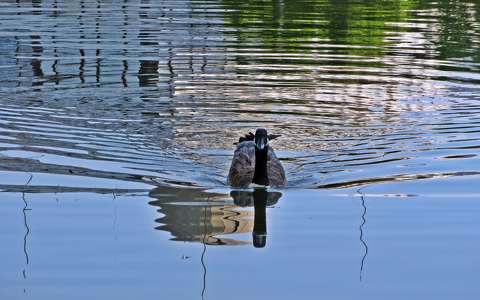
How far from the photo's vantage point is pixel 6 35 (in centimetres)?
2842

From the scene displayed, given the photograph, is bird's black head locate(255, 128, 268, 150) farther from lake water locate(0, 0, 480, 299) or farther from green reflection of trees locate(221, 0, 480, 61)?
green reflection of trees locate(221, 0, 480, 61)

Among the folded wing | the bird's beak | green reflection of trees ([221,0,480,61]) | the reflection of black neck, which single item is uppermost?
green reflection of trees ([221,0,480,61])

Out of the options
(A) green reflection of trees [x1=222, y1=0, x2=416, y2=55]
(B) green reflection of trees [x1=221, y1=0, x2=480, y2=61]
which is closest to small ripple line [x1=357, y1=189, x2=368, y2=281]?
(B) green reflection of trees [x1=221, y1=0, x2=480, y2=61]

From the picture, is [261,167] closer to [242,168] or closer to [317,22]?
[242,168]

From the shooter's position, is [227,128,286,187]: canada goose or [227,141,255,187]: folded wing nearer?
[227,128,286,187]: canada goose

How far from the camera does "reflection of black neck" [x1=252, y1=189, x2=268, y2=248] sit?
10.7 m

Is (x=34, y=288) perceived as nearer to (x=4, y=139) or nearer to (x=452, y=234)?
(x=452, y=234)

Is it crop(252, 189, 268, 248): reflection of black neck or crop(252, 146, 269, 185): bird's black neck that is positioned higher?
crop(252, 146, 269, 185): bird's black neck

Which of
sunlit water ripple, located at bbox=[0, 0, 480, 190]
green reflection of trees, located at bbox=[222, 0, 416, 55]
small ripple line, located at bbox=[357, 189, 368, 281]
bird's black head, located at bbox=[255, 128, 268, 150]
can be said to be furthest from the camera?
green reflection of trees, located at bbox=[222, 0, 416, 55]

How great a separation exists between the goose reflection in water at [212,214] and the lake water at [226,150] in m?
0.03

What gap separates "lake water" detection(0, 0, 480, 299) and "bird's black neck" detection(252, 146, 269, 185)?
0.59 ft

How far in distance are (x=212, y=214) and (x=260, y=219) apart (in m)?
0.52

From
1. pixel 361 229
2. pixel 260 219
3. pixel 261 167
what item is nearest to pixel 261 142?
pixel 261 167

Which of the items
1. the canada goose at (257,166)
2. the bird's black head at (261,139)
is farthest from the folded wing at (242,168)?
the bird's black head at (261,139)
